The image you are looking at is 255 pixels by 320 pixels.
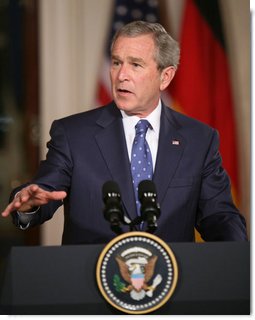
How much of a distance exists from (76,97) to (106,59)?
0.97ft

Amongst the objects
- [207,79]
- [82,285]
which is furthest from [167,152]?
[207,79]

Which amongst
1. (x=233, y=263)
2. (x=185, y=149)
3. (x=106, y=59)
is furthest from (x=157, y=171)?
(x=106, y=59)

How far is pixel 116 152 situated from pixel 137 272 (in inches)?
27.4

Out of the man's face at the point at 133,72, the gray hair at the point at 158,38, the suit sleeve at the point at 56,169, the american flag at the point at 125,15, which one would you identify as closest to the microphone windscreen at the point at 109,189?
the suit sleeve at the point at 56,169

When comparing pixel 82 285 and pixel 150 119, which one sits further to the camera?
pixel 150 119

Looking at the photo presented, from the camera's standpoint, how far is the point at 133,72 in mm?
2172

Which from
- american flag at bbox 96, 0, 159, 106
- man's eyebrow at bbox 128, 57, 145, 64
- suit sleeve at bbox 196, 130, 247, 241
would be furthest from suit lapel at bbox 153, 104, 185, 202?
american flag at bbox 96, 0, 159, 106

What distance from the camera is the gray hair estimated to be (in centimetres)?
216

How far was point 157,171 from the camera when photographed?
7.06ft

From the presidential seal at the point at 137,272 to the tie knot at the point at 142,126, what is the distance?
2.35ft

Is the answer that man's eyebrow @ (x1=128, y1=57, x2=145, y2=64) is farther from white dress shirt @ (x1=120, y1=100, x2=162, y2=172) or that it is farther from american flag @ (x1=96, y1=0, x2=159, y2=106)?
american flag @ (x1=96, y1=0, x2=159, y2=106)

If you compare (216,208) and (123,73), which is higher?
(123,73)

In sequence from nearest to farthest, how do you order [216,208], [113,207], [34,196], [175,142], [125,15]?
1. [113,207]
2. [34,196]
3. [216,208]
4. [175,142]
5. [125,15]

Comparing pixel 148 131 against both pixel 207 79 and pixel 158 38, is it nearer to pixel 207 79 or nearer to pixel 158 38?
pixel 158 38
